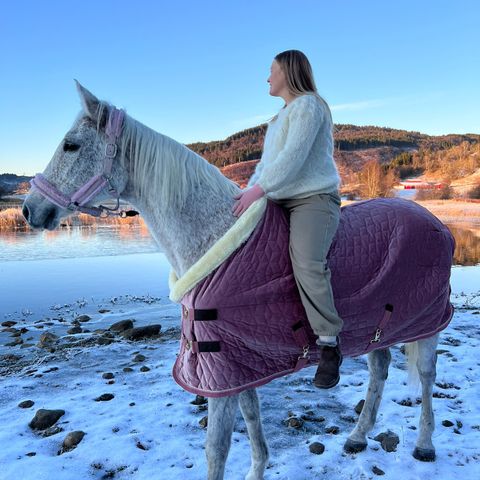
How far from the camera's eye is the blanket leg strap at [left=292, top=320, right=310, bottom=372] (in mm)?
2283

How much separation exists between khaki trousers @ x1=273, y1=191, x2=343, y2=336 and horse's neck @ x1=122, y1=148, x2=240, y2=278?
1.27ft

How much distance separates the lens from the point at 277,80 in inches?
94.6

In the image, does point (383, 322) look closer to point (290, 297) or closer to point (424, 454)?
point (290, 297)

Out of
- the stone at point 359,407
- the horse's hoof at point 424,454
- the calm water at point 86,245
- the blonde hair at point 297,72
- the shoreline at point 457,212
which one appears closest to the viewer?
the blonde hair at point 297,72

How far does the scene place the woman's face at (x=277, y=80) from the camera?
2377mm

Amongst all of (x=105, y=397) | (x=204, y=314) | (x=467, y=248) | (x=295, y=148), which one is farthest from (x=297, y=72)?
(x=467, y=248)

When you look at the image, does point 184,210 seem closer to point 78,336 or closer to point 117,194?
point 117,194

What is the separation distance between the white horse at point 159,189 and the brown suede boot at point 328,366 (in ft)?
1.69

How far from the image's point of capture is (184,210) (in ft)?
7.24

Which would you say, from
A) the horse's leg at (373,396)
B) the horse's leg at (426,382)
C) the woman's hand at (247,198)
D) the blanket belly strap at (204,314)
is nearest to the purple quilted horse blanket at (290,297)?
the blanket belly strap at (204,314)

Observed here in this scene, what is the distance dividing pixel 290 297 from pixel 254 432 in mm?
1093

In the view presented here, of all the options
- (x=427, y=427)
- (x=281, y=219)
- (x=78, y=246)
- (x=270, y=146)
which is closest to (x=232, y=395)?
(x=281, y=219)

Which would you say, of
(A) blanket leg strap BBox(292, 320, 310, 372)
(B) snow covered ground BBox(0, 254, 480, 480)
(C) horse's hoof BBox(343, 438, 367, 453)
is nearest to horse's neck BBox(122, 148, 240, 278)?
(A) blanket leg strap BBox(292, 320, 310, 372)

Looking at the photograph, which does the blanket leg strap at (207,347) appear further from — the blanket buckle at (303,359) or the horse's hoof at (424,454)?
the horse's hoof at (424,454)
